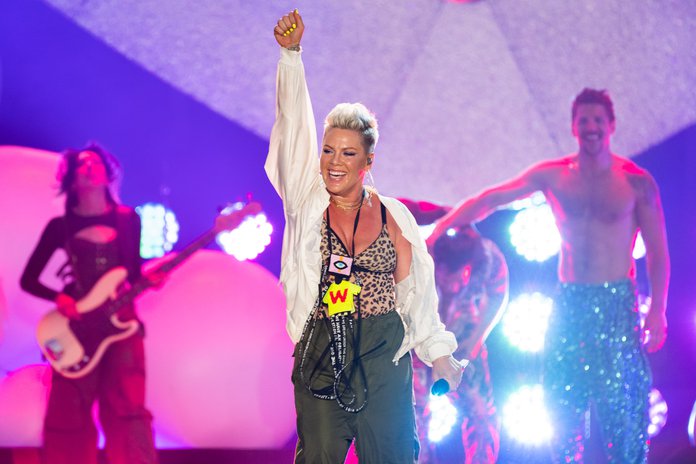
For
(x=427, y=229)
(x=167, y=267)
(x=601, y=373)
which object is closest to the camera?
(x=601, y=373)

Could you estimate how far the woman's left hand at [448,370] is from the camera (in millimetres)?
2660

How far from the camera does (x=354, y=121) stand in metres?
2.71

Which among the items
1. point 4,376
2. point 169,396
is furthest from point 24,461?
point 169,396

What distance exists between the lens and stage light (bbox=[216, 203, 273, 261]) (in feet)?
14.6

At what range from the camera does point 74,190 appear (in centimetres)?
432

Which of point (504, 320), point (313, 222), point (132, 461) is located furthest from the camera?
point (504, 320)

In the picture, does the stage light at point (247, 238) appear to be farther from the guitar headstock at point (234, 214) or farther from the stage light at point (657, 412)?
the stage light at point (657, 412)

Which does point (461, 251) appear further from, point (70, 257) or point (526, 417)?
point (70, 257)

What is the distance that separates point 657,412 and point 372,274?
2631mm

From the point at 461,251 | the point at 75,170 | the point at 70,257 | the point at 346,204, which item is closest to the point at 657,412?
the point at 461,251

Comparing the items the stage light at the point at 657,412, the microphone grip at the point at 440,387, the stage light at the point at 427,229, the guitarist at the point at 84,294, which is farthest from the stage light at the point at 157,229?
the stage light at the point at 657,412

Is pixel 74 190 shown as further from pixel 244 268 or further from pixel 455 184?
pixel 455 184

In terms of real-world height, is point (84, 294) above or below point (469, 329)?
above

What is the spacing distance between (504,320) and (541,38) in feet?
5.22
